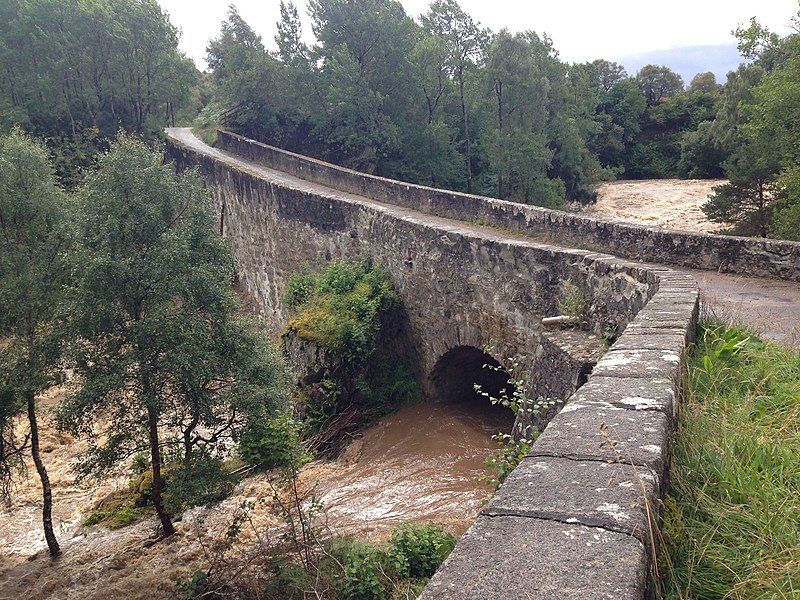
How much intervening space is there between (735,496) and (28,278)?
10.6 meters

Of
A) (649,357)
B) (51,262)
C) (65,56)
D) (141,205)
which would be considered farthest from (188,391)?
(65,56)

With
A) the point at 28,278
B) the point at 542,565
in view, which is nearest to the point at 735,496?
the point at 542,565

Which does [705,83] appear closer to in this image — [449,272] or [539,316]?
[449,272]

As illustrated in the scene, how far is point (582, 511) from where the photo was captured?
6.89 ft

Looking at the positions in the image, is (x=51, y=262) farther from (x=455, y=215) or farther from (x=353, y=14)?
(x=353, y=14)

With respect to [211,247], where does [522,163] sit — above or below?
above

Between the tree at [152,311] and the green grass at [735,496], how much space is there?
702 centimetres

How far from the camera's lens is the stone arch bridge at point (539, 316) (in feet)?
6.37

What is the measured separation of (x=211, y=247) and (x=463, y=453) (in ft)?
16.9

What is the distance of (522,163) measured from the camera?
24.5m

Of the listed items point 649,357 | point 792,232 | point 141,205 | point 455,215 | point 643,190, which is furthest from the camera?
point 643,190

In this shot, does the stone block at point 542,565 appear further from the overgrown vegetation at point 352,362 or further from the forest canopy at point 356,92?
the forest canopy at point 356,92

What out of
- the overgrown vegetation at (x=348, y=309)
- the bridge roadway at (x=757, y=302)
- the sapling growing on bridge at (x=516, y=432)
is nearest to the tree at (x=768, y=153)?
the bridge roadway at (x=757, y=302)

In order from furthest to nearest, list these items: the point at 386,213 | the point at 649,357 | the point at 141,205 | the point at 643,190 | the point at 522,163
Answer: the point at 643,190 → the point at 522,163 → the point at 386,213 → the point at 141,205 → the point at 649,357
